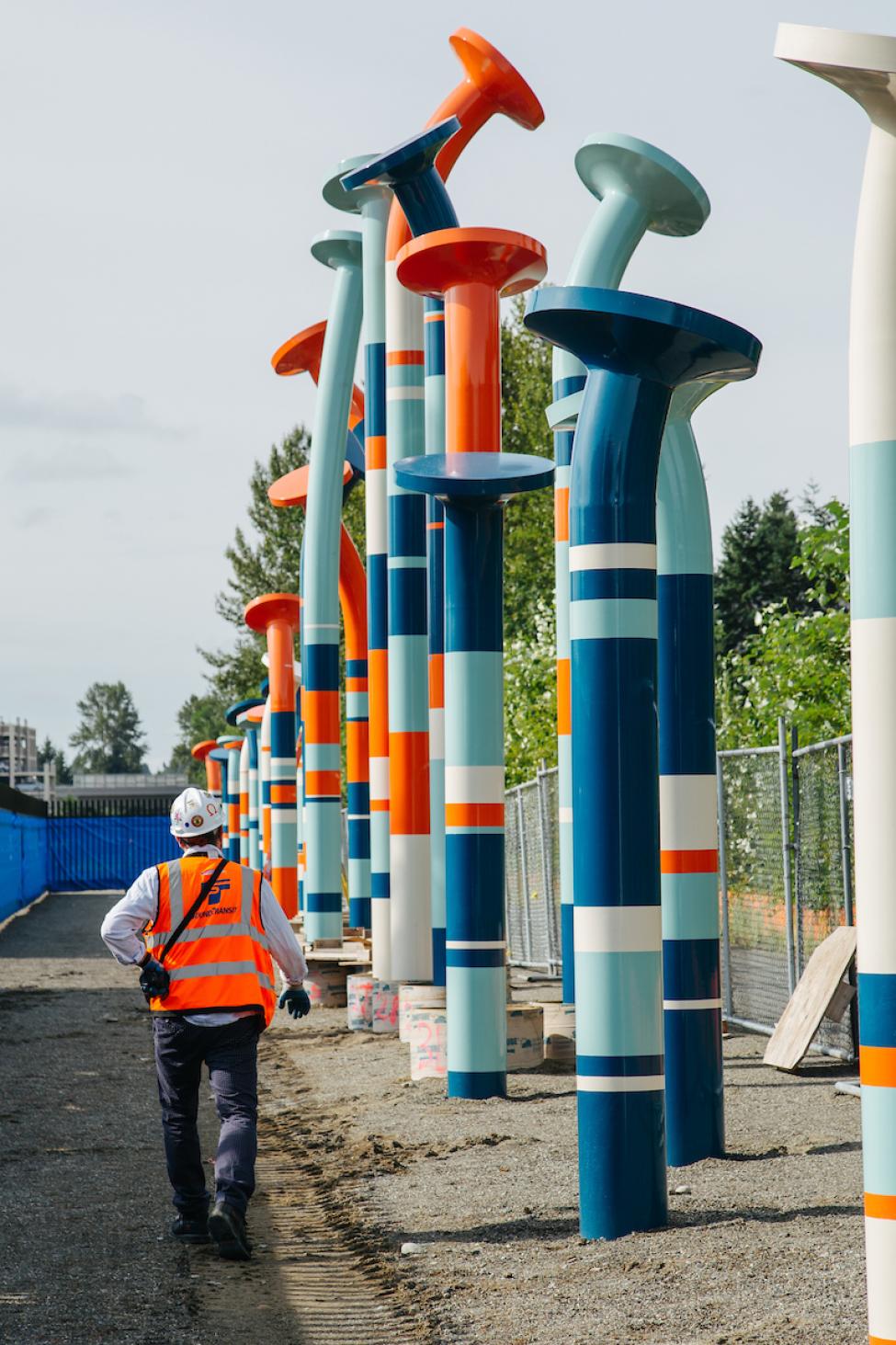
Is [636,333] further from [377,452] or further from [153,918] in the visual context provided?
[377,452]

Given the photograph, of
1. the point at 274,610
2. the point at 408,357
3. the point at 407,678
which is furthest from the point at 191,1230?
the point at 274,610

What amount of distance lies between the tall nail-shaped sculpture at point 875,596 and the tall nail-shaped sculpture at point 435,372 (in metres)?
8.91

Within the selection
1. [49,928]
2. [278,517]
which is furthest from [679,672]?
[278,517]

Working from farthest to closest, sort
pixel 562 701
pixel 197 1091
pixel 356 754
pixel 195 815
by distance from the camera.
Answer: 1. pixel 356 754
2. pixel 562 701
3. pixel 195 815
4. pixel 197 1091

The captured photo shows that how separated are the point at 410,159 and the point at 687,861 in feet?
17.4

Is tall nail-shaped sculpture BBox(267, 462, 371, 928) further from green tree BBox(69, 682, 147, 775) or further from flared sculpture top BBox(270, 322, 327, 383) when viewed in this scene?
green tree BBox(69, 682, 147, 775)

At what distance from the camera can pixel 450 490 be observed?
1066cm

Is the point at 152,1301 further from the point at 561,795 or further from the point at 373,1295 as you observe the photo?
the point at 561,795

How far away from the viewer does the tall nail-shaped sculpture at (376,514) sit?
48.5 feet

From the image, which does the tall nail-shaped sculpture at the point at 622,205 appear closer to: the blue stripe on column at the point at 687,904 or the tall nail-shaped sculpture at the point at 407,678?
the blue stripe on column at the point at 687,904

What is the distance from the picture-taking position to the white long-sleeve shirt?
750 cm

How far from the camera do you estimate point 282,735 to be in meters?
25.0

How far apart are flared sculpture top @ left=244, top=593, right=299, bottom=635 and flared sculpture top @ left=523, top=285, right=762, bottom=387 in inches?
727

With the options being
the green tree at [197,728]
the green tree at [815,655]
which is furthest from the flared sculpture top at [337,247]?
the green tree at [197,728]
